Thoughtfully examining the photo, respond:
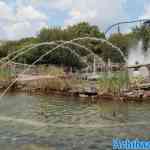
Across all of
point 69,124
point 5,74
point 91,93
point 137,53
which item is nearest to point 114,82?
point 91,93

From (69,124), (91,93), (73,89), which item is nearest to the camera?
(69,124)

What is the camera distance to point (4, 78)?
40781 millimetres

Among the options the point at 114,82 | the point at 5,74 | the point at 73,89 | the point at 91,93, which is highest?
the point at 5,74

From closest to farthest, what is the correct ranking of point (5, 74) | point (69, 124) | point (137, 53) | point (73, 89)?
point (69, 124) < point (73, 89) < point (5, 74) < point (137, 53)

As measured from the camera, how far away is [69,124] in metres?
19.1

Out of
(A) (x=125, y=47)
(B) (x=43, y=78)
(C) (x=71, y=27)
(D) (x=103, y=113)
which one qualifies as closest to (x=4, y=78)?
(B) (x=43, y=78)

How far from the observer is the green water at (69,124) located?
1518 cm

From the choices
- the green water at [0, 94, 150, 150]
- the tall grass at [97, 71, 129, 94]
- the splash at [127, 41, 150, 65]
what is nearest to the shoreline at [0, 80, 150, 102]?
the tall grass at [97, 71, 129, 94]

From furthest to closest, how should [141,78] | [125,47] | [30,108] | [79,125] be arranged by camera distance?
[125,47], [141,78], [30,108], [79,125]

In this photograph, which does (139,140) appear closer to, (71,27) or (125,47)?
(125,47)

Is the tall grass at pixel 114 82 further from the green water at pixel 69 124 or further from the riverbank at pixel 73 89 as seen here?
the green water at pixel 69 124

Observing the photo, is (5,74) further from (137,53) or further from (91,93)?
(137,53)

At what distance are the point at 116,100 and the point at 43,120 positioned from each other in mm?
10746

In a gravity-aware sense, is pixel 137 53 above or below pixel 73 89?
above
